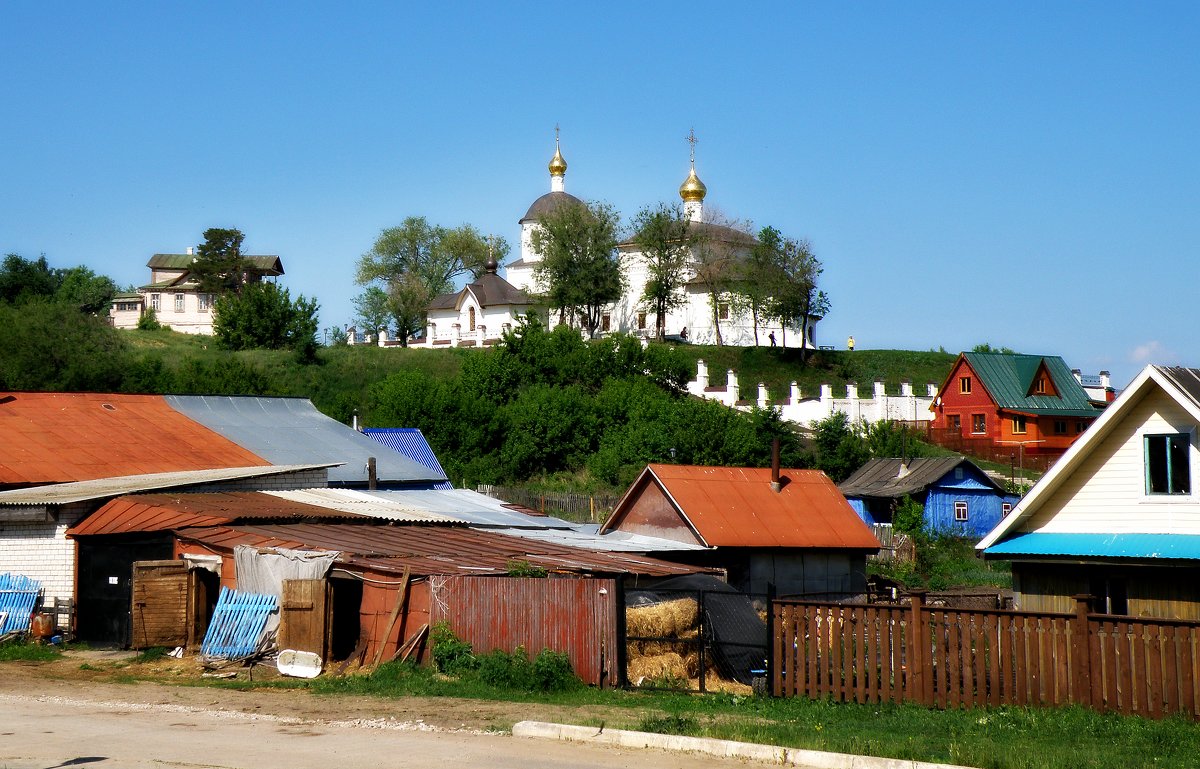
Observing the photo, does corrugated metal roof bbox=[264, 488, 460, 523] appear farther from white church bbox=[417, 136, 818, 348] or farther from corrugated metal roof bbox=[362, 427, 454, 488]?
white church bbox=[417, 136, 818, 348]

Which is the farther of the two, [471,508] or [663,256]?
[663,256]

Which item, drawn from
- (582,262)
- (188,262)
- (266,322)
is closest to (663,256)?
(582,262)

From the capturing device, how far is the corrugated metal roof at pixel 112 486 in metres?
26.5

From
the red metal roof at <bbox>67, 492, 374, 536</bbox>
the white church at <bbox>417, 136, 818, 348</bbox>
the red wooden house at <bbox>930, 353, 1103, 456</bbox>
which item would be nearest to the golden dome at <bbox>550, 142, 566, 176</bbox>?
the white church at <bbox>417, 136, 818, 348</bbox>

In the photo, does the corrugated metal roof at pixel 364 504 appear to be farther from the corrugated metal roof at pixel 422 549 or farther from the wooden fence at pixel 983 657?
the wooden fence at pixel 983 657

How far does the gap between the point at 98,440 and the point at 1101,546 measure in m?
27.0

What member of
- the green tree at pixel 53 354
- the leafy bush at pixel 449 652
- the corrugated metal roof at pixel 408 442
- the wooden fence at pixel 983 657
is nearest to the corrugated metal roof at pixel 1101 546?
the wooden fence at pixel 983 657

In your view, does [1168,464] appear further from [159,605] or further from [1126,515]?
[159,605]

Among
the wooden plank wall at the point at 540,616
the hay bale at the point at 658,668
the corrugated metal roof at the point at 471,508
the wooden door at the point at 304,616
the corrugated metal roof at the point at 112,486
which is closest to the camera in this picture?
the wooden plank wall at the point at 540,616

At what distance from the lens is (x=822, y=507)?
37.8 metres

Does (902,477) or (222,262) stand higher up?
(222,262)

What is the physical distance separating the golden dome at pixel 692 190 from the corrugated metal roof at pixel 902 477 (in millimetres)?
49685

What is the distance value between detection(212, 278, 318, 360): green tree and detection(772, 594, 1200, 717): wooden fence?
234ft

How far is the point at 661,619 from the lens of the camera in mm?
20953
